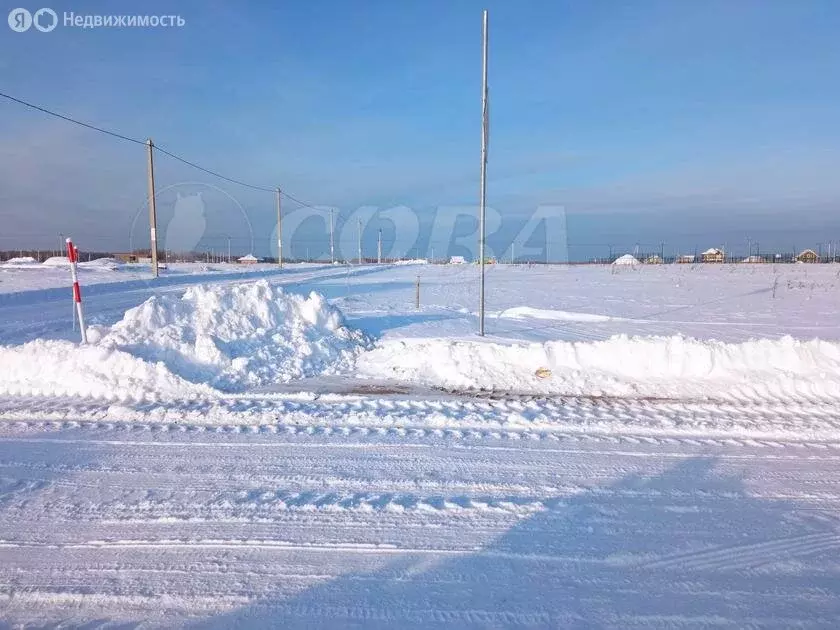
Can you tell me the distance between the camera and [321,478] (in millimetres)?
4344

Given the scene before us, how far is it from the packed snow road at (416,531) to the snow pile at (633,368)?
6.81ft

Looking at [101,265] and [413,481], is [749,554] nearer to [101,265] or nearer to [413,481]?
[413,481]

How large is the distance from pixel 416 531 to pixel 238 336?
6.48 meters

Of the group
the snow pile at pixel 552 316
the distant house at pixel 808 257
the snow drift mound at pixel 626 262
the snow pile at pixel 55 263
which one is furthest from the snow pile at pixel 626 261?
the snow pile at pixel 55 263

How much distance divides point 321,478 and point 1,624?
2220 millimetres

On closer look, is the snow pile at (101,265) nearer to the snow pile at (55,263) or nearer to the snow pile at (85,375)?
the snow pile at (55,263)

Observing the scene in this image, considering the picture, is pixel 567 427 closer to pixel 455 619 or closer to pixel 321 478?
pixel 321 478

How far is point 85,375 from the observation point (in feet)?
22.7

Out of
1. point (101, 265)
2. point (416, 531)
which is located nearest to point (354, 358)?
point (416, 531)

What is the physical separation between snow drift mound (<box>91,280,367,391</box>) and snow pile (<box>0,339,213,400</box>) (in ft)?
0.77

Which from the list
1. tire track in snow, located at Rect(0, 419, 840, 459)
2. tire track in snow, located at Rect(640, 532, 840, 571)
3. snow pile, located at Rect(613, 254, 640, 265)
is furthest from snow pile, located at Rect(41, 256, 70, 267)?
snow pile, located at Rect(613, 254, 640, 265)

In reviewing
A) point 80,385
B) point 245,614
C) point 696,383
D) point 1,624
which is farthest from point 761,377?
point 80,385

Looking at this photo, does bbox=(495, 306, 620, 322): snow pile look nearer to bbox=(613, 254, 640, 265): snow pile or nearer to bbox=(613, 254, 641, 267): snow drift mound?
bbox=(613, 254, 641, 267): snow drift mound

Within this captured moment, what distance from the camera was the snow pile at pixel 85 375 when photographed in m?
6.77
